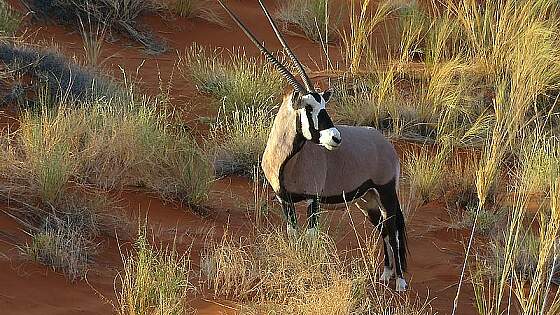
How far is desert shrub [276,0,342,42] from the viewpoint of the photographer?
1527cm

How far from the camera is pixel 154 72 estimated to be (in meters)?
12.0

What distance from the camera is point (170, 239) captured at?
654 centimetres

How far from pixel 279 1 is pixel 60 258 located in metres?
12.9

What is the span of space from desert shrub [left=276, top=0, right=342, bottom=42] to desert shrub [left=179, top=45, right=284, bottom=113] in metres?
3.05

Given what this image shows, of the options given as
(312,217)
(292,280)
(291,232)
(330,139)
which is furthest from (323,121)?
(292,280)

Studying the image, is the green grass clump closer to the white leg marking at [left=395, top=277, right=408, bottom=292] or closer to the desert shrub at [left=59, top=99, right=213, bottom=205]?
the desert shrub at [left=59, top=99, right=213, bottom=205]

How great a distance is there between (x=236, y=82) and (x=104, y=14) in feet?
12.2

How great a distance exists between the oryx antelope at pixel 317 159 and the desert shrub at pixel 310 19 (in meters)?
8.89

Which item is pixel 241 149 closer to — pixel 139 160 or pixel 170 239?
pixel 139 160

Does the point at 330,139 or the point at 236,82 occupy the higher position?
the point at 330,139

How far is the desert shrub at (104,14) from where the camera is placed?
42.7ft

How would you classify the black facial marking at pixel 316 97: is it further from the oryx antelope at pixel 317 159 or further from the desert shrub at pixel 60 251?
the desert shrub at pixel 60 251

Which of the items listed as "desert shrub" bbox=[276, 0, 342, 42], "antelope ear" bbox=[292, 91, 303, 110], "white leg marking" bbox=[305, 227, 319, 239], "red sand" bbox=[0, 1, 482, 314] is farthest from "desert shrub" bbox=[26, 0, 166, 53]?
"white leg marking" bbox=[305, 227, 319, 239]

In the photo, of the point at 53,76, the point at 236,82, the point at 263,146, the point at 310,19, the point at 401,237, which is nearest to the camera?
the point at 401,237
